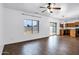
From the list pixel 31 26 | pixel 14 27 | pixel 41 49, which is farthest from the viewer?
pixel 31 26

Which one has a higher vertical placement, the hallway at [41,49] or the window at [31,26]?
the window at [31,26]

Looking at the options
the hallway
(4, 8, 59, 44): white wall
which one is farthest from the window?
the hallway

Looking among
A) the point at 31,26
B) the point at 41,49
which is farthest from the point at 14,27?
the point at 41,49

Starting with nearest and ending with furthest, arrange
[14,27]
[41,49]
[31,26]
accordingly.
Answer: [41,49] < [14,27] < [31,26]

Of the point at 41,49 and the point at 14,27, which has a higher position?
the point at 14,27

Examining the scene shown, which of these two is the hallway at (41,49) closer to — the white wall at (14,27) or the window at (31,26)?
the white wall at (14,27)

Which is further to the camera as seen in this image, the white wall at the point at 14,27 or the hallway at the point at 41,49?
the white wall at the point at 14,27

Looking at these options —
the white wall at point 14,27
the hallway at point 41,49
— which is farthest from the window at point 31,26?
the hallway at point 41,49

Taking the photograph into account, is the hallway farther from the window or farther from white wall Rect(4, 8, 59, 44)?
the window

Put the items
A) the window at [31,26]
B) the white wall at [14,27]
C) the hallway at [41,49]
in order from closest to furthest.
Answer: the hallway at [41,49] < the white wall at [14,27] < the window at [31,26]

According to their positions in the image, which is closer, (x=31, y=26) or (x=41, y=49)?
(x=41, y=49)

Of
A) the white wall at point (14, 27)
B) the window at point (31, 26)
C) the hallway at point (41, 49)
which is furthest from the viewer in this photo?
the window at point (31, 26)

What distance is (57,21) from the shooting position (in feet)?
38.4

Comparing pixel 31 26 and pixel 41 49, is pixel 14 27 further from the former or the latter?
pixel 41 49
